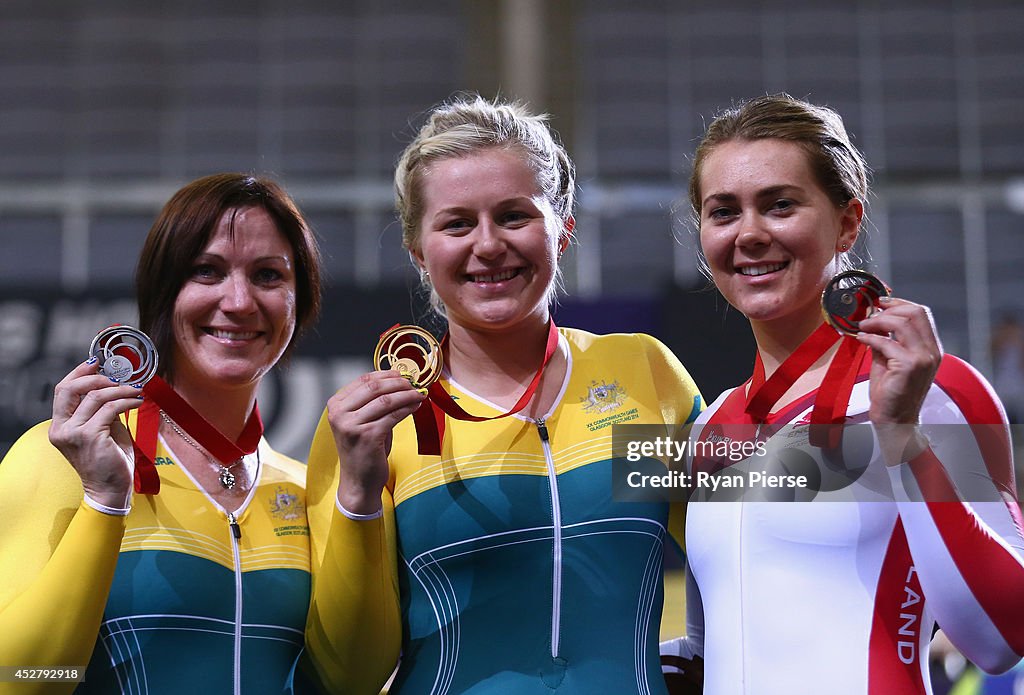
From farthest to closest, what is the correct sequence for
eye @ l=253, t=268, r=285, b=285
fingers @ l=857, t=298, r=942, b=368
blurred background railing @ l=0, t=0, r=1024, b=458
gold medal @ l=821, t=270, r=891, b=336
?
blurred background railing @ l=0, t=0, r=1024, b=458
eye @ l=253, t=268, r=285, b=285
gold medal @ l=821, t=270, r=891, b=336
fingers @ l=857, t=298, r=942, b=368

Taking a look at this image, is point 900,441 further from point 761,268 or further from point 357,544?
point 357,544

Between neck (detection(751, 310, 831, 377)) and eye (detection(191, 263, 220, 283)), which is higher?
eye (detection(191, 263, 220, 283))

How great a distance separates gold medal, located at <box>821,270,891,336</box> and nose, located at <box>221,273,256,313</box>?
3.50ft

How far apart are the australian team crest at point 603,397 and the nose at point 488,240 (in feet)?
1.07

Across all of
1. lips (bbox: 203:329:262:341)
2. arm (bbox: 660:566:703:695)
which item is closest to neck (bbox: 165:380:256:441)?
lips (bbox: 203:329:262:341)

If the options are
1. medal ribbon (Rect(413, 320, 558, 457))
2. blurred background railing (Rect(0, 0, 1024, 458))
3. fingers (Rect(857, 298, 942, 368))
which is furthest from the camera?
blurred background railing (Rect(0, 0, 1024, 458))

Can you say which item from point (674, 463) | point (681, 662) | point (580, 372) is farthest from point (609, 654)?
point (580, 372)

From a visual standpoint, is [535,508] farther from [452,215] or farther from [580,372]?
[452,215]

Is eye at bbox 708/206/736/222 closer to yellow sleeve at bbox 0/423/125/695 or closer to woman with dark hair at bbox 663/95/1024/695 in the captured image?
woman with dark hair at bbox 663/95/1024/695

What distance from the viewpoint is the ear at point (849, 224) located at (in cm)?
199

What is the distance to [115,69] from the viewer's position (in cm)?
806

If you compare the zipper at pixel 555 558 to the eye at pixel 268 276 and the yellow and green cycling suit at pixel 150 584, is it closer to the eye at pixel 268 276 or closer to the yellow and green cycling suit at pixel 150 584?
the yellow and green cycling suit at pixel 150 584

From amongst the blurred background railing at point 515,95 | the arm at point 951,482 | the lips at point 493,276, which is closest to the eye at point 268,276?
the lips at point 493,276

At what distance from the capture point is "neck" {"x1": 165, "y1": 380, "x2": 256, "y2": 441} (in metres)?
2.27
